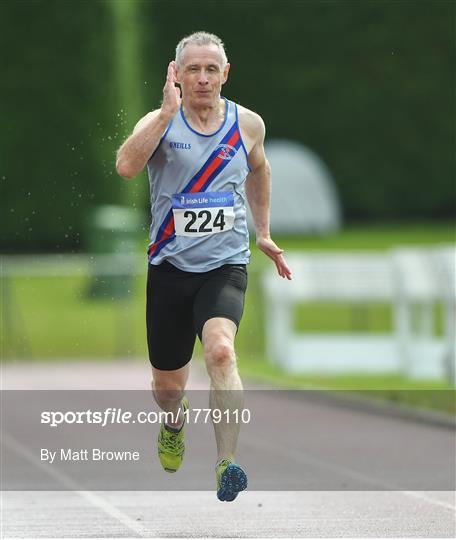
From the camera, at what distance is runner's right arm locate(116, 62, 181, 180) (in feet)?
25.2

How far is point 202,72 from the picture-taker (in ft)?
25.9

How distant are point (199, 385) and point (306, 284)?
231 cm

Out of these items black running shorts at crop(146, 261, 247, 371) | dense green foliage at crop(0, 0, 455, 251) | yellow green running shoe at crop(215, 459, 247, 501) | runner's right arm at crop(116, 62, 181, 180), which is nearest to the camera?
yellow green running shoe at crop(215, 459, 247, 501)

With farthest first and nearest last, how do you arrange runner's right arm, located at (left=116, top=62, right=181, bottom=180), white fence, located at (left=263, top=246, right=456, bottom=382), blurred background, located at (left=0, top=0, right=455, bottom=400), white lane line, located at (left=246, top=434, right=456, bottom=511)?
blurred background, located at (left=0, top=0, right=455, bottom=400) < white fence, located at (left=263, top=246, right=456, bottom=382) < white lane line, located at (left=246, top=434, right=456, bottom=511) < runner's right arm, located at (left=116, top=62, right=181, bottom=180)

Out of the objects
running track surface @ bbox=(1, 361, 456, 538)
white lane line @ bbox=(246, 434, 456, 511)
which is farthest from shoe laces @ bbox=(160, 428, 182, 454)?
white lane line @ bbox=(246, 434, 456, 511)

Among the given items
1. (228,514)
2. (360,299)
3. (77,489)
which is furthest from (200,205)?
(360,299)

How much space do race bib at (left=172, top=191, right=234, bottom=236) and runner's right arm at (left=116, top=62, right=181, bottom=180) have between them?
0.30m

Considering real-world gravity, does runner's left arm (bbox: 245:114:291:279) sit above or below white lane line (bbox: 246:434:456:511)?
above

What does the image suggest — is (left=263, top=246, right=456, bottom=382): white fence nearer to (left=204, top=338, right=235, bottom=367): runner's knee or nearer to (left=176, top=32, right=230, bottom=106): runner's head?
(left=176, top=32, right=230, bottom=106): runner's head

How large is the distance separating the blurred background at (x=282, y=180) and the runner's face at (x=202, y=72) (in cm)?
786

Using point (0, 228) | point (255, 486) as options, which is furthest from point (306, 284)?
point (0, 228)

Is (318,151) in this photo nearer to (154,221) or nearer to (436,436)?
(436,436)

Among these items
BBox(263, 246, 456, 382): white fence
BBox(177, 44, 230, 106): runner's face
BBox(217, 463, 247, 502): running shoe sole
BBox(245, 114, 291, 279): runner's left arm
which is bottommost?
BBox(263, 246, 456, 382): white fence

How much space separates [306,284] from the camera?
720 inches
